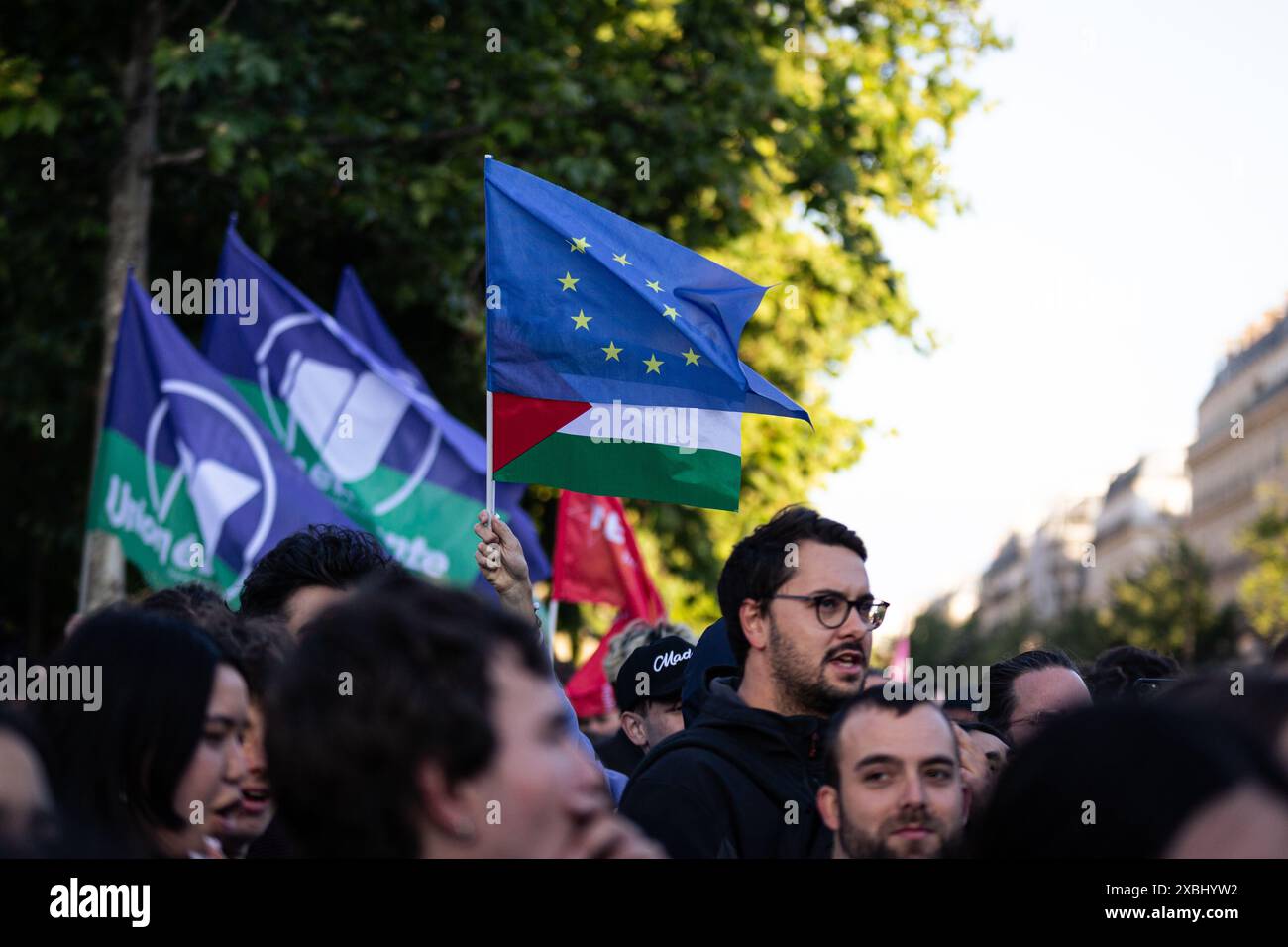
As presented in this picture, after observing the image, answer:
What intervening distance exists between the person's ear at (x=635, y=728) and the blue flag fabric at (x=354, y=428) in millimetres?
3498

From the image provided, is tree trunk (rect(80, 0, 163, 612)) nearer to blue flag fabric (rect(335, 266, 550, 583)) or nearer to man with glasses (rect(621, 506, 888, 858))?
blue flag fabric (rect(335, 266, 550, 583))

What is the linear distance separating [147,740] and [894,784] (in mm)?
1477

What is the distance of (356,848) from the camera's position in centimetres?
213

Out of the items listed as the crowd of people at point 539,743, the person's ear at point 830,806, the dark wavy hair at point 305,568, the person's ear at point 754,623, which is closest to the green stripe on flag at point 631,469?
the crowd of people at point 539,743

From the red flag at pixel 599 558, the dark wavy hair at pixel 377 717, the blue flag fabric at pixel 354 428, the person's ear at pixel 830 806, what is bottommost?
the person's ear at pixel 830 806

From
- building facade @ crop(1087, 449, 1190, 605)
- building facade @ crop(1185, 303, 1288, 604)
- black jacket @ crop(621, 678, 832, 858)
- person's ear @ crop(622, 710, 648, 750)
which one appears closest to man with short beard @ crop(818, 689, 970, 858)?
black jacket @ crop(621, 678, 832, 858)

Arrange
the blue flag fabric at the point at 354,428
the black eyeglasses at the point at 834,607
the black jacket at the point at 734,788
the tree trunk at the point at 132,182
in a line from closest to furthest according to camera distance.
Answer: the black jacket at the point at 734,788, the black eyeglasses at the point at 834,607, the blue flag fabric at the point at 354,428, the tree trunk at the point at 132,182

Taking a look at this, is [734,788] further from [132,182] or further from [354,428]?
[132,182]

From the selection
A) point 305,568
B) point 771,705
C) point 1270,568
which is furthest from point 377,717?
point 1270,568

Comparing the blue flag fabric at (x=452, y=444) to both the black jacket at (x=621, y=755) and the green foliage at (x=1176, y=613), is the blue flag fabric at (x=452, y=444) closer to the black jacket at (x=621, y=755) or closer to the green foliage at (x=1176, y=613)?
the black jacket at (x=621, y=755)

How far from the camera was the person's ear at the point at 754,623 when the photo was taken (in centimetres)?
441

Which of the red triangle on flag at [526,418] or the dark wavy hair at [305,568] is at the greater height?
the red triangle on flag at [526,418]
